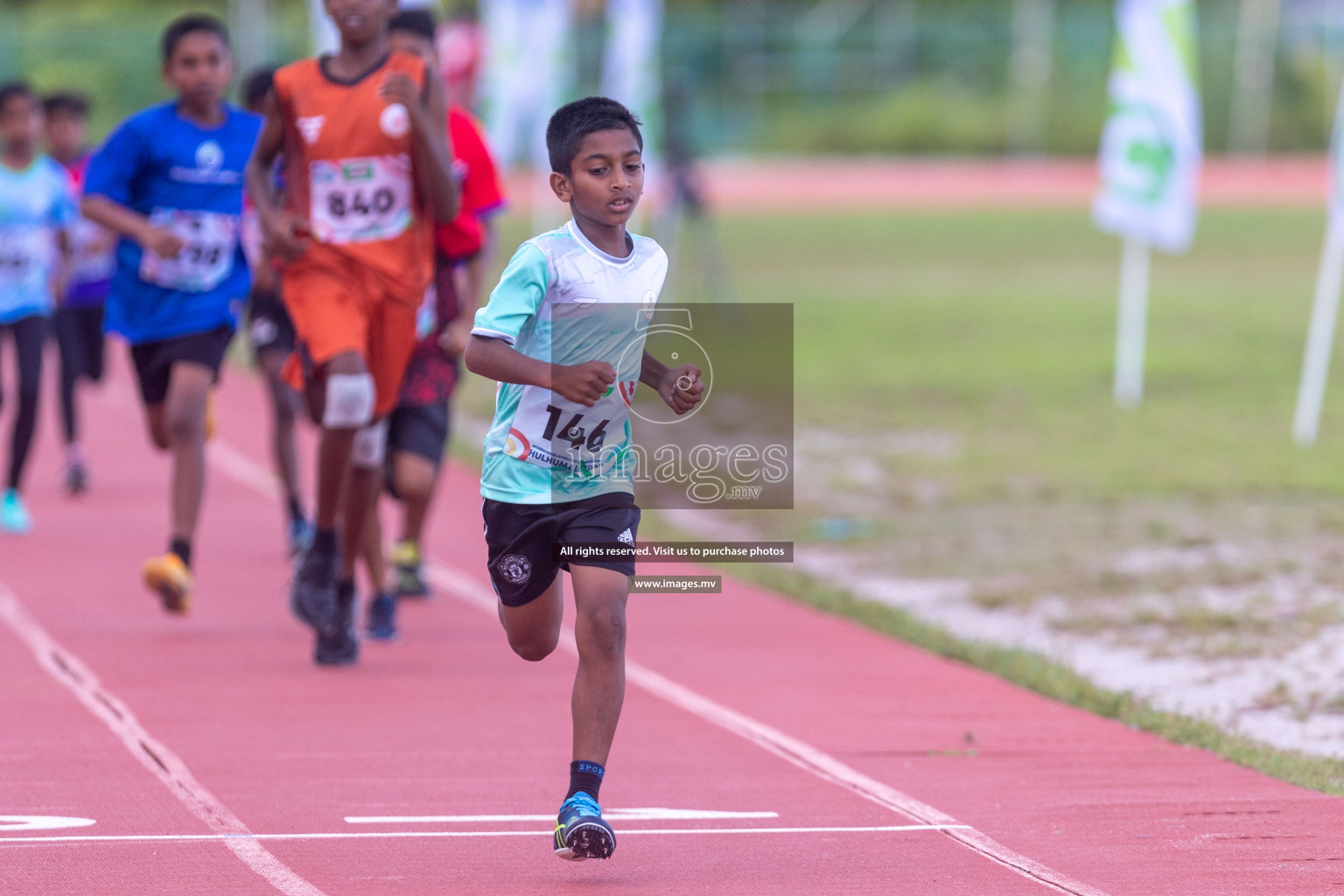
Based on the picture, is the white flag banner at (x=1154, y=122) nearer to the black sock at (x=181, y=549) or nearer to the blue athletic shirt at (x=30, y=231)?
the blue athletic shirt at (x=30, y=231)

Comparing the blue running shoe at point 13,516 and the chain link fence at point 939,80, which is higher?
the chain link fence at point 939,80

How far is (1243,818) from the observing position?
17.6ft

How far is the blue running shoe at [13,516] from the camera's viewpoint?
10109 millimetres

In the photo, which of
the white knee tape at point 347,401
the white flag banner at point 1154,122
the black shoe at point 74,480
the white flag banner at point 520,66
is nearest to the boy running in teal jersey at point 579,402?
the white knee tape at point 347,401

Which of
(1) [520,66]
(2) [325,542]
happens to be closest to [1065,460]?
(2) [325,542]

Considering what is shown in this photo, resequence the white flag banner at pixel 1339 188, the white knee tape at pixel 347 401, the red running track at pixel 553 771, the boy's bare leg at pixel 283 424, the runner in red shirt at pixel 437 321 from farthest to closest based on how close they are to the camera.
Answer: the white flag banner at pixel 1339 188
the boy's bare leg at pixel 283 424
the runner in red shirt at pixel 437 321
the white knee tape at pixel 347 401
the red running track at pixel 553 771

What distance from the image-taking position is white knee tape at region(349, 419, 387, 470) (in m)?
7.18

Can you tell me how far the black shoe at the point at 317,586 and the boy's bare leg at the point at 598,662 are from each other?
96.4 inches

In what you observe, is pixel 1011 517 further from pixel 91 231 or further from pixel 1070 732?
pixel 91 231

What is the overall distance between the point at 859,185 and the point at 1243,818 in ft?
150

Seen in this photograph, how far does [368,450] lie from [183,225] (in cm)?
155

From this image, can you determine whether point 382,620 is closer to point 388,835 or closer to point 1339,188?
point 388,835

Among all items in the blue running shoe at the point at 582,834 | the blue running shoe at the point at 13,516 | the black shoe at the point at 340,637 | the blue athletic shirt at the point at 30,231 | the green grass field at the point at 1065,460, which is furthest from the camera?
the blue athletic shirt at the point at 30,231

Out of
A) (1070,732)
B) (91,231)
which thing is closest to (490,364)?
(1070,732)
